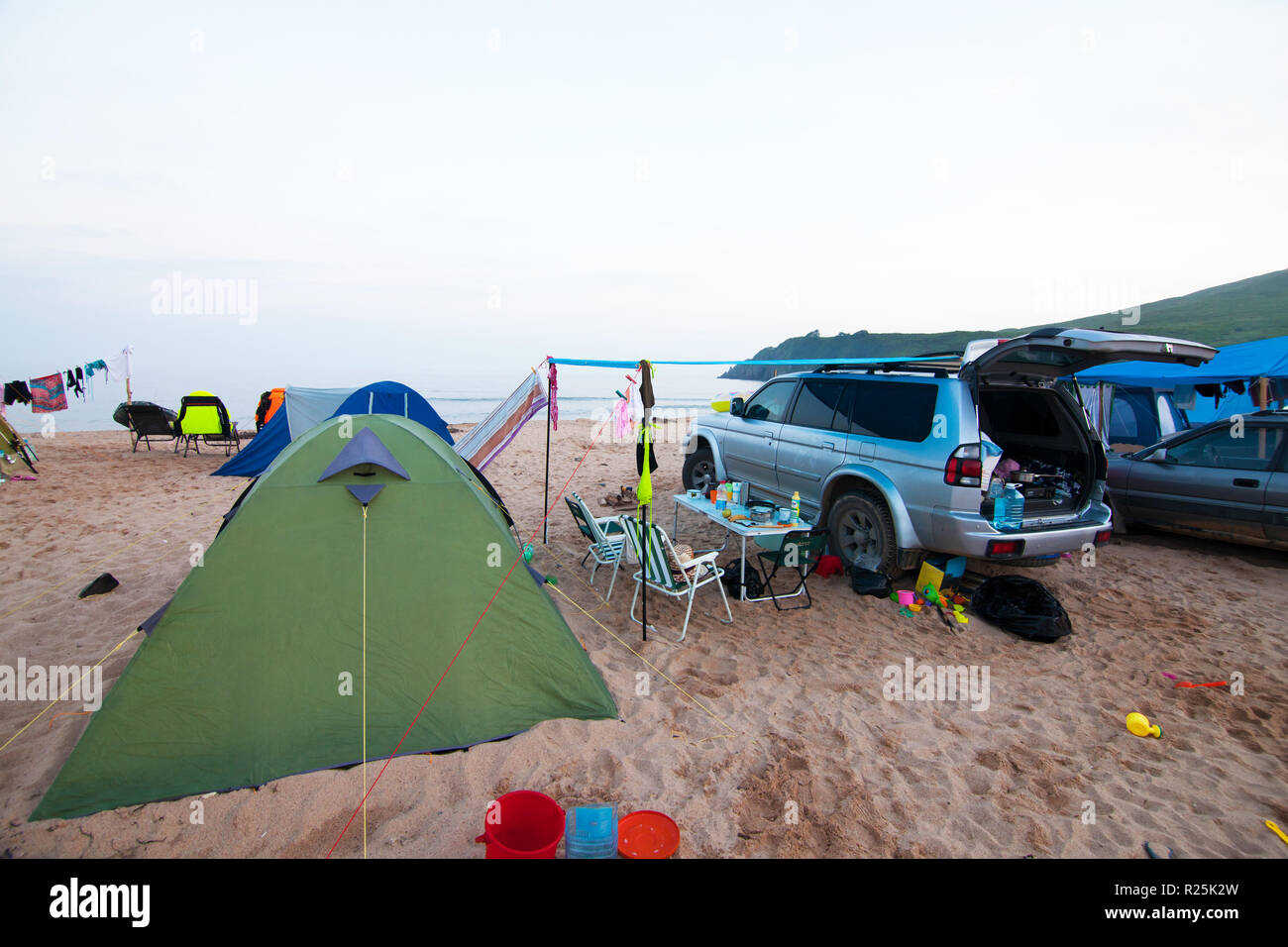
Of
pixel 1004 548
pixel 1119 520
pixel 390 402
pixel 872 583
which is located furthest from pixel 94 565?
pixel 1119 520

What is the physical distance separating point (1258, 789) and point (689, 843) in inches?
121

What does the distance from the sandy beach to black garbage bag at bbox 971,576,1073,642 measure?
117 mm

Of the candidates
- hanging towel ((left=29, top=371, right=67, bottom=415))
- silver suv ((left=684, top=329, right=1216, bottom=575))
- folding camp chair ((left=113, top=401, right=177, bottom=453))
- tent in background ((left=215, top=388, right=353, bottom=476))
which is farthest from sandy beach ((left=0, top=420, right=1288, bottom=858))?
hanging towel ((left=29, top=371, right=67, bottom=415))

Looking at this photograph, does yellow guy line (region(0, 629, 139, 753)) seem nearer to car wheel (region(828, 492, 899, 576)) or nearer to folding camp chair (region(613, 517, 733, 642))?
folding camp chair (region(613, 517, 733, 642))

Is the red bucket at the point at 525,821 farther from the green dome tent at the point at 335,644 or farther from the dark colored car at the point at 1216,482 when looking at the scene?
the dark colored car at the point at 1216,482

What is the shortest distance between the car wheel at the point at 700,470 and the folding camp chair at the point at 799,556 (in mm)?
Result: 2131

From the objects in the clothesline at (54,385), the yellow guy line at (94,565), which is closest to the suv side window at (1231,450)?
the yellow guy line at (94,565)

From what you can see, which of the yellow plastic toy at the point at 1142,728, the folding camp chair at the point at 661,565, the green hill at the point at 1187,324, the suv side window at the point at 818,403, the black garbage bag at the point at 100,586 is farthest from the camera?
the green hill at the point at 1187,324

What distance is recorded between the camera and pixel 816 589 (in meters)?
5.75

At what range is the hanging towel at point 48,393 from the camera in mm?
13336

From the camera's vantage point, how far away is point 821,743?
11.1 ft

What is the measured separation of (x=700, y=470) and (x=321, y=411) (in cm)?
666

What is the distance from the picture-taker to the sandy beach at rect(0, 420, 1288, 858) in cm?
268
